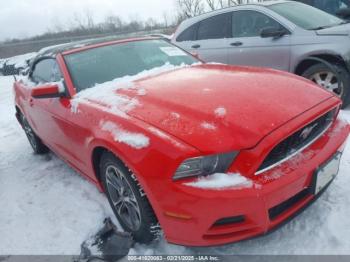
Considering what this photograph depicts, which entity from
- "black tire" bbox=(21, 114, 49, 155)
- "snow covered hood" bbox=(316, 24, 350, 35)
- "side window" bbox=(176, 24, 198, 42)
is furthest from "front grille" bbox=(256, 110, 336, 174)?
"side window" bbox=(176, 24, 198, 42)

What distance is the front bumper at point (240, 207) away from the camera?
69.8 inches

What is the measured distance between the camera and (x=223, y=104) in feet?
7.18

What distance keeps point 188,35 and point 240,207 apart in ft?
16.0

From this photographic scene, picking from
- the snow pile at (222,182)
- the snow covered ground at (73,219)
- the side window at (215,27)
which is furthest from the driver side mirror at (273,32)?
the snow pile at (222,182)

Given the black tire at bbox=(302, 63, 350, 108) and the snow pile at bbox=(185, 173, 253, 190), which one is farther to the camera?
the black tire at bbox=(302, 63, 350, 108)

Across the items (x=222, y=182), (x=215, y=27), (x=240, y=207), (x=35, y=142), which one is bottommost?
(x=35, y=142)

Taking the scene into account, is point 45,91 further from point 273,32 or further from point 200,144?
point 273,32

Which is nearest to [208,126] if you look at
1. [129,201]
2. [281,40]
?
[129,201]

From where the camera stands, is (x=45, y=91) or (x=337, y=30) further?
(x=337, y=30)

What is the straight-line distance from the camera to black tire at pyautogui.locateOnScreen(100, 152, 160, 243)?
7.02ft

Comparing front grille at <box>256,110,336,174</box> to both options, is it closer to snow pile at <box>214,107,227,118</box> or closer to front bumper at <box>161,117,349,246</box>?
front bumper at <box>161,117,349,246</box>

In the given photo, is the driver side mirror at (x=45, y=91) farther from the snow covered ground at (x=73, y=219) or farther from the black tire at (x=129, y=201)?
the snow covered ground at (x=73, y=219)

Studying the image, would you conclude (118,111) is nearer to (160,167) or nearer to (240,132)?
(160,167)

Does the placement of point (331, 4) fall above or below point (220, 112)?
above
